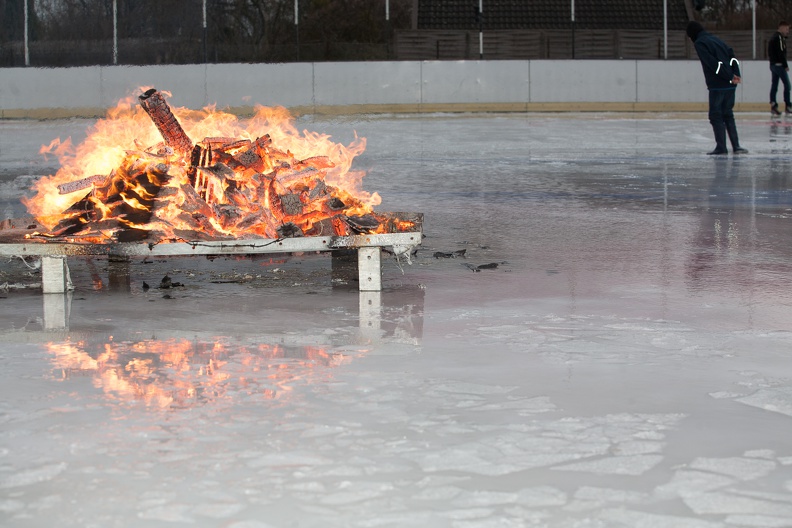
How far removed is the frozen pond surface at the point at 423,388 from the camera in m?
3.70

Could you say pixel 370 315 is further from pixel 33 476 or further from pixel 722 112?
pixel 722 112

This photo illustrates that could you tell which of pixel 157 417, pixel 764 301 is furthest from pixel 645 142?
pixel 157 417

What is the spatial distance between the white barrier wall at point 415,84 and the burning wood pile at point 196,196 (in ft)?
69.3

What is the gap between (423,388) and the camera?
494 cm

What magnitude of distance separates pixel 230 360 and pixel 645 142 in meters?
15.9

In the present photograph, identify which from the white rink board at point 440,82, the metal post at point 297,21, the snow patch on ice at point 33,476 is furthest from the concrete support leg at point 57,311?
the metal post at point 297,21

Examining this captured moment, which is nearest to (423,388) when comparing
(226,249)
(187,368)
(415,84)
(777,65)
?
(187,368)

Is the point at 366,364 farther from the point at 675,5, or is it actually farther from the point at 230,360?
the point at 675,5

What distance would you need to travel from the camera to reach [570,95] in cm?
2962

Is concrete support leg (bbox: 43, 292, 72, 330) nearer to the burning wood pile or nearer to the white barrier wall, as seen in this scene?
the burning wood pile

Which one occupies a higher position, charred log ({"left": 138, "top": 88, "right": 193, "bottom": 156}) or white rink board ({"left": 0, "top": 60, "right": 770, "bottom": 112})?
white rink board ({"left": 0, "top": 60, "right": 770, "bottom": 112})

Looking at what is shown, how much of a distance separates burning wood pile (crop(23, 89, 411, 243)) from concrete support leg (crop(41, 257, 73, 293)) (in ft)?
0.74

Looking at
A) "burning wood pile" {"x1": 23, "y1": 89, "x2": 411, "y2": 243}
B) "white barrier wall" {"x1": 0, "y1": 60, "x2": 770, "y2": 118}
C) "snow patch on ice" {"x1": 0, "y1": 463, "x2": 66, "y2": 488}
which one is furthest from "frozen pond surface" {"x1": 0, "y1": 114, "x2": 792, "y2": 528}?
"white barrier wall" {"x1": 0, "y1": 60, "x2": 770, "y2": 118}

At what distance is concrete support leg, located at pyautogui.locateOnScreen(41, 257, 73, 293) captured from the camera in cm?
727
